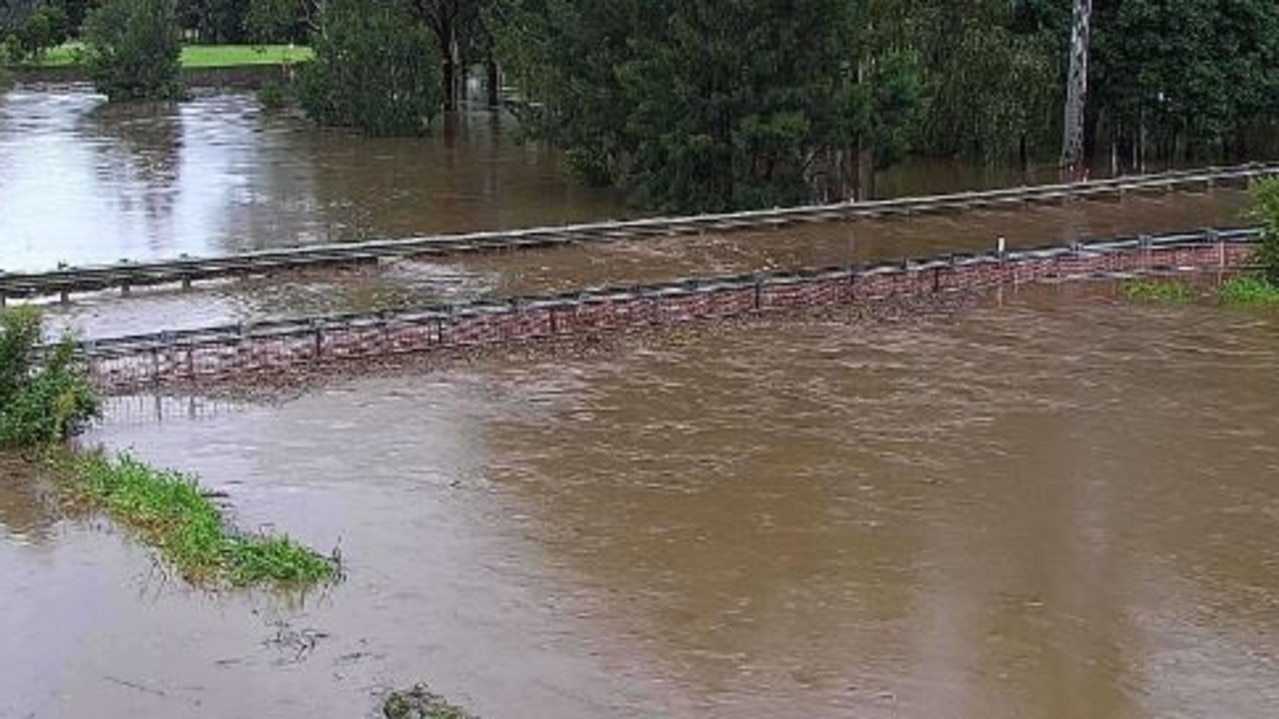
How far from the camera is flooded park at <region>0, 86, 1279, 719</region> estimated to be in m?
13.0

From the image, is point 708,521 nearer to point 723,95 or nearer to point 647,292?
point 647,292

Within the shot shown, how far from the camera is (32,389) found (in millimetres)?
18750

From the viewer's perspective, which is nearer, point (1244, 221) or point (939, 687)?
point (939, 687)

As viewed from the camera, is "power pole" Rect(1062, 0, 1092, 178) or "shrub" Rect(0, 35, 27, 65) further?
"shrub" Rect(0, 35, 27, 65)

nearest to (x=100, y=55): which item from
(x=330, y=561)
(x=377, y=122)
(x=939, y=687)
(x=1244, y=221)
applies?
(x=377, y=122)

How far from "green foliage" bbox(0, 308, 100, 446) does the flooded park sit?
20.8 inches

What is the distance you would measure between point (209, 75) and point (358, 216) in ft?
132

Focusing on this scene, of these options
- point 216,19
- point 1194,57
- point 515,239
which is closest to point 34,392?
point 515,239

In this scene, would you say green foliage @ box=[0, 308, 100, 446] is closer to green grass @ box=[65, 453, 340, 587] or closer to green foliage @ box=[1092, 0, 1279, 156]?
green grass @ box=[65, 453, 340, 587]

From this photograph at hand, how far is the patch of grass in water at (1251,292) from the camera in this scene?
87.7 ft

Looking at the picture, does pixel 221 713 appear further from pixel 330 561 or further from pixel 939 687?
pixel 939 687

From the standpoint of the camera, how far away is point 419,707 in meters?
12.1

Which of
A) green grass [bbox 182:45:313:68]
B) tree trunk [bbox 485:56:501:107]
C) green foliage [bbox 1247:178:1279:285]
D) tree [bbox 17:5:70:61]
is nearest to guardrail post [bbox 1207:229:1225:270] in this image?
green foliage [bbox 1247:178:1279:285]

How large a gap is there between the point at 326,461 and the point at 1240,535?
9.19 metres
